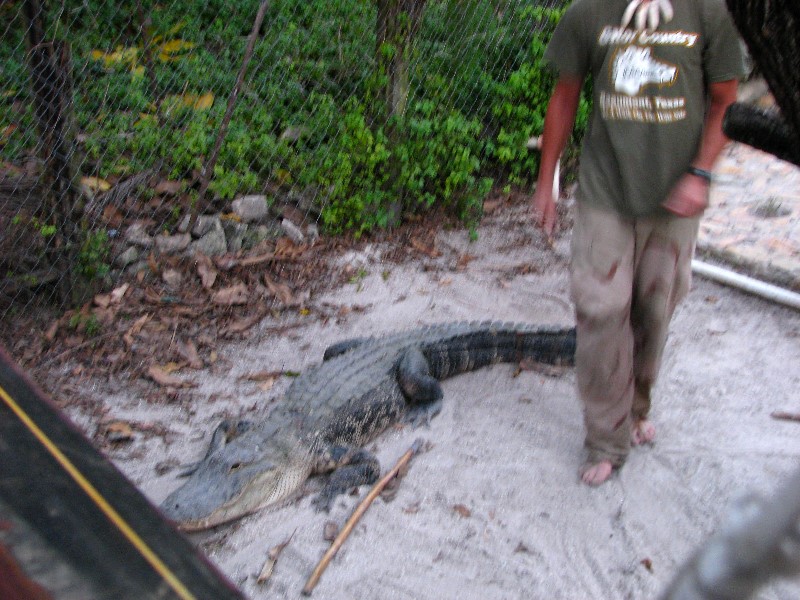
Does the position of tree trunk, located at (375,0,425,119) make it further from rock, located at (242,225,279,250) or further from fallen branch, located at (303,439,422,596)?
fallen branch, located at (303,439,422,596)

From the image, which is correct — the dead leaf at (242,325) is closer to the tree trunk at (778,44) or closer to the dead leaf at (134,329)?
the dead leaf at (134,329)

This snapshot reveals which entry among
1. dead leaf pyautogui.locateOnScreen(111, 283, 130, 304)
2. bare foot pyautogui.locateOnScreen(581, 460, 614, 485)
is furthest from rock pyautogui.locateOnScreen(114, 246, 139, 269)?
bare foot pyautogui.locateOnScreen(581, 460, 614, 485)

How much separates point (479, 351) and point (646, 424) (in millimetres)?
1110

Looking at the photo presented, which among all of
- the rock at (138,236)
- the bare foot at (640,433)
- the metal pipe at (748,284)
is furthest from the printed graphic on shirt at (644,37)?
the rock at (138,236)

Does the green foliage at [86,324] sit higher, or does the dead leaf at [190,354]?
the green foliage at [86,324]

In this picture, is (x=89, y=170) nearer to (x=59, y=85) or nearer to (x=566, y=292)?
(x=59, y=85)

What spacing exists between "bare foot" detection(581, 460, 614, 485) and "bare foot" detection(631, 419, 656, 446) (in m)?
0.31

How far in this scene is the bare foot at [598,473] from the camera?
320 cm

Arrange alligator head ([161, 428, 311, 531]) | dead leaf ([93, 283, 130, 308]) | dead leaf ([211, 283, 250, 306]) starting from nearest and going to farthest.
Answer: alligator head ([161, 428, 311, 531])
dead leaf ([93, 283, 130, 308])
dead leaf ([211, 283, 250, 306])

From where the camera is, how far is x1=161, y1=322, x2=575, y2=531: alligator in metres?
3.21

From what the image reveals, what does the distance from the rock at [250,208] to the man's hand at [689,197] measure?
3432 millimetres

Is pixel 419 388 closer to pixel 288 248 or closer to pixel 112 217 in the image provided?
pixel 288 248

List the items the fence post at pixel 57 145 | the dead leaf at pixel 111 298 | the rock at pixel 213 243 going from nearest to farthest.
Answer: the fence post at pixel 57 145 < the dead leaf at pixel 111 298 < the rock at pixel 213 243

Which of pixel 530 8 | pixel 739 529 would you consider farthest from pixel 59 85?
pixel 739 529
